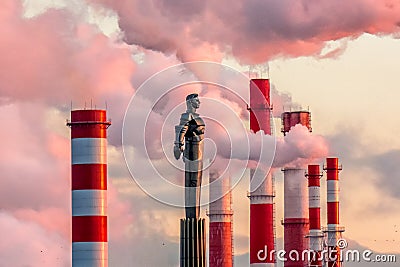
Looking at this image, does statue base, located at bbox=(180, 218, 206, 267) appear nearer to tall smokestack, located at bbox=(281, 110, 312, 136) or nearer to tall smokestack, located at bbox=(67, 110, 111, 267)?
tall smokestack, located at bbox=(67, 110, 111, 267)

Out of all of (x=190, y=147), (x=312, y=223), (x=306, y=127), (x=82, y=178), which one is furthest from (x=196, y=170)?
(x=312, y=223)

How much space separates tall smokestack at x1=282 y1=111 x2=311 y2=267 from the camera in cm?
8975

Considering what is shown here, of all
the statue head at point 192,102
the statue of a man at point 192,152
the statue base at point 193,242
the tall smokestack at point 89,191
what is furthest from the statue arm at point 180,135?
the tall smokestack at point 89,191

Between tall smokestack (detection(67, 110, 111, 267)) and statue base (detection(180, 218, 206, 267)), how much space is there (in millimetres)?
18325

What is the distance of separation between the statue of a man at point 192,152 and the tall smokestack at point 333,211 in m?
51.2

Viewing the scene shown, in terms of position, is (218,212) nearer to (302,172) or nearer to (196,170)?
(302,172)

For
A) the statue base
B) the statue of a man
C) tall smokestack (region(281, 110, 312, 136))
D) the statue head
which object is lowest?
→ the statue base

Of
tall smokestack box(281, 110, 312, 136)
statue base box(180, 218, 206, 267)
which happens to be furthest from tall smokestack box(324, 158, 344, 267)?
statue base box(180, 218, 206, 267)

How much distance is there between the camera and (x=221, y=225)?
9806 cm

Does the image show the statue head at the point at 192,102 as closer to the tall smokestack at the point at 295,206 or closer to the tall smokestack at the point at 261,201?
the tall smokestack at the point at 261,201

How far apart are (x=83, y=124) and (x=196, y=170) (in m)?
19.7

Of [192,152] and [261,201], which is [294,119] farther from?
[192,152]

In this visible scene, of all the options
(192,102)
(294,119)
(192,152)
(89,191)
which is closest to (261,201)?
(294,119)

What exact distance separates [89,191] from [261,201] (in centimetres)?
2621
